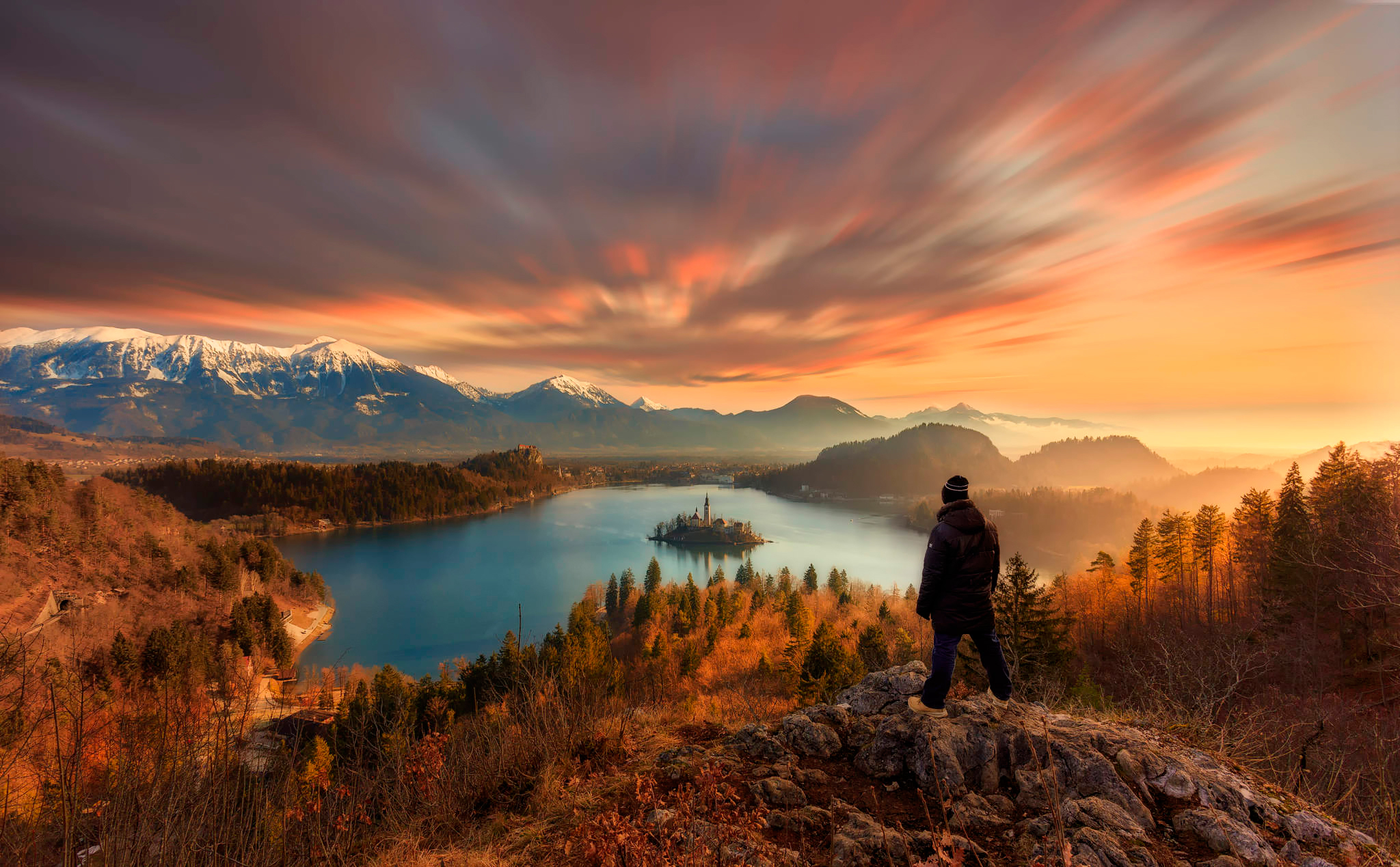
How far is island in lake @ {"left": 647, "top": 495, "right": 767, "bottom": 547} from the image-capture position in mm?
86375

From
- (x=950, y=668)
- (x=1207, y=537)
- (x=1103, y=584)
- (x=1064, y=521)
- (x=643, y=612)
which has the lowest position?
(x=643, y=612)

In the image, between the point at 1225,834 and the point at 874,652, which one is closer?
the point at 1225,834

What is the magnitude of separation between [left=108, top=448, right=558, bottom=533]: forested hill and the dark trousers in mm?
108493

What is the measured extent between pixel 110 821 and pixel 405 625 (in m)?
54.5

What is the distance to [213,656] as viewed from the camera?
102ft

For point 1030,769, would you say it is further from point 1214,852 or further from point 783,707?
point 783,707

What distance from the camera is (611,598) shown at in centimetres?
4947

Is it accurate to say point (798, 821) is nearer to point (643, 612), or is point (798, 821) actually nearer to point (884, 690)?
point (884, 690)

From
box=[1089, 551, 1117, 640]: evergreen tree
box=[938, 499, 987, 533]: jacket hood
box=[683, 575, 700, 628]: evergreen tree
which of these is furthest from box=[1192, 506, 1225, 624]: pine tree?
box=[938, 499, 987, 533]: jacket hood

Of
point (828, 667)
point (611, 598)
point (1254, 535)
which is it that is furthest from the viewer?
point (611, 598)

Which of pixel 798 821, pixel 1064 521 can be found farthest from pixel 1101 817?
pixel 1064 521

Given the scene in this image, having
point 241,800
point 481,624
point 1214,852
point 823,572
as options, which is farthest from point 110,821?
point 823,572

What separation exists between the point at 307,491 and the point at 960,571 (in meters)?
119

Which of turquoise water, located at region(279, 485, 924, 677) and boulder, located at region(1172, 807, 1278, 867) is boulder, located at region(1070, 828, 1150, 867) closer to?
boulder, located at region(1172, 807, 1278, 867)
